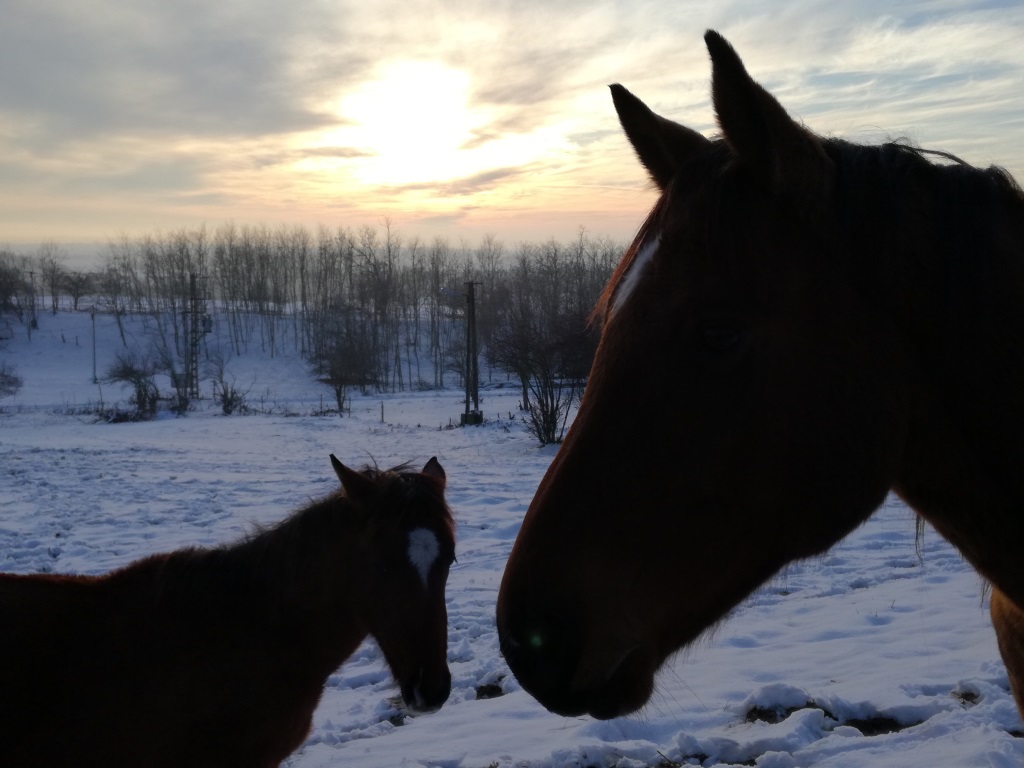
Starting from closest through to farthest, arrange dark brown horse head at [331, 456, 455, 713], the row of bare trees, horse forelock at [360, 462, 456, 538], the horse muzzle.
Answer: the horse muzzle
dark brown horse head at [331, 456, 455, 713]
horse forelock at [360, 462, 456, 538]
the row of bare trees

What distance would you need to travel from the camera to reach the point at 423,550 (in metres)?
3.70

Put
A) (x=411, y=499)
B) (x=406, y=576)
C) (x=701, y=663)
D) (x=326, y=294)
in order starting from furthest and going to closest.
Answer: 1. (x=326, y=294)
2. (x=701, y=663)
3. (x=411, y=499)
4. (x=406, y=576)

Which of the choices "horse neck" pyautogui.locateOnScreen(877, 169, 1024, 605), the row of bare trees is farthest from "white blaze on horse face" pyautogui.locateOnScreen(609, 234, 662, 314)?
the row of bare trees

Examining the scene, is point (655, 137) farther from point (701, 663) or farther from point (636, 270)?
point (701, 663)

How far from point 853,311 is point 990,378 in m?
0.29

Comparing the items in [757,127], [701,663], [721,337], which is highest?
[757,127]

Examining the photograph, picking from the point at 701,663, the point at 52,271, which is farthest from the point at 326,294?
the point at 701,663

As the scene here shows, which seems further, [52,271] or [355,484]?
[52,271]

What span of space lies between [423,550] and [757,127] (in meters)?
3.07

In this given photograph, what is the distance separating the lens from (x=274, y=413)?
32219 mm

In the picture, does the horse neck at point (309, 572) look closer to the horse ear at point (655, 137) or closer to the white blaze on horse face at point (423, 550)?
the white blaze on horse face at point (423, 550)

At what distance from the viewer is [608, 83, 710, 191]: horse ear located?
133cm

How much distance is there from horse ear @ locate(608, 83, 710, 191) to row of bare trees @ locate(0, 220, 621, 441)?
42.2 m

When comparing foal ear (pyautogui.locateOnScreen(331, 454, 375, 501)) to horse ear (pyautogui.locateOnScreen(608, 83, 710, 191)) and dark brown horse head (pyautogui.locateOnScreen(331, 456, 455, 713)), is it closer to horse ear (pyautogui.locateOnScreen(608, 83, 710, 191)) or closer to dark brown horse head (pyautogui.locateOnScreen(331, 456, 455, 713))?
dark brown horse head (pyautogui.locateOnScreen(331, 456, 455, 713))
